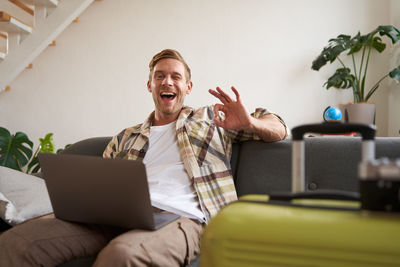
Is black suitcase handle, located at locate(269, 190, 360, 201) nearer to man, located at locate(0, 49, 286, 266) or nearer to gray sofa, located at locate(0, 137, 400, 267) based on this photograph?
man, located at locate(0, 49, 286, 266)

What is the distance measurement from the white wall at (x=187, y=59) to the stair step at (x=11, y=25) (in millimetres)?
504

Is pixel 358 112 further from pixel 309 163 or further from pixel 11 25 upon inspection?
pixel 11 25

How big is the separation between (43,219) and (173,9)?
241 centimetres

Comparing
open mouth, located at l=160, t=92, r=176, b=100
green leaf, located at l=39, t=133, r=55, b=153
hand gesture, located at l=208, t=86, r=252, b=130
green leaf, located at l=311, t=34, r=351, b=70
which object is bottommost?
green leaf, located at l=39, t=133, r=55, b=153

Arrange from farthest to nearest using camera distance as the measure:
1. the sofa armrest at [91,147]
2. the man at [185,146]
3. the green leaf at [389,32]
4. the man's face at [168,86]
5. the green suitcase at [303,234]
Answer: the green leaf at [389,32] < the sofa armrest at [91,147] < the man's face at [168,86] < the man at [185,146] < the green suitcase at [303,234]

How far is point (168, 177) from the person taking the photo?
1.49 meters

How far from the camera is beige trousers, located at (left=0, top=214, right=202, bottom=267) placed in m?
1.05

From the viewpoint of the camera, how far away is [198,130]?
1611 millimetres

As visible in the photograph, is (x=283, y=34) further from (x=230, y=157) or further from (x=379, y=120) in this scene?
(x=230, y=157)

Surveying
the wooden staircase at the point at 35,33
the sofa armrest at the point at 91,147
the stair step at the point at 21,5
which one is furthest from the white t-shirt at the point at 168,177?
the stair step at the point at 21,5

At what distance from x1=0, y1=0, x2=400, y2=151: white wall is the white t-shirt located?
1522 millimetres

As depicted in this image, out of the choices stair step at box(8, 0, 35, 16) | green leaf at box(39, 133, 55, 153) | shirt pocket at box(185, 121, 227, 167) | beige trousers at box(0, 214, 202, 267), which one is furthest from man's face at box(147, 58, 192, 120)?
stair step at box(8, 0, 35, 16)

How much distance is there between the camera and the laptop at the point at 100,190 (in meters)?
1.00

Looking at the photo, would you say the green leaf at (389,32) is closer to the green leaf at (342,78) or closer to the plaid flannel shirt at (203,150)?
the green leaf at (342,78)
